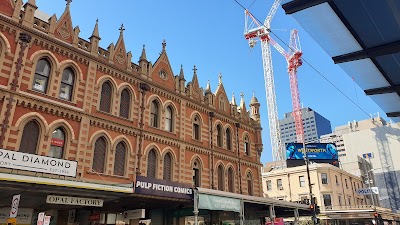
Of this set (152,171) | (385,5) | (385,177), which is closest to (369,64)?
(385,5)

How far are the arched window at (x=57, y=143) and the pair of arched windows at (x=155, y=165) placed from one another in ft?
21.8

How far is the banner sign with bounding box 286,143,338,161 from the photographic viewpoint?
212ft

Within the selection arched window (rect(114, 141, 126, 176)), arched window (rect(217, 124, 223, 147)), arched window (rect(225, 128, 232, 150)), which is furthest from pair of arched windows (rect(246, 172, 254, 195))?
arched window (rect(114, 141, 126, 176))

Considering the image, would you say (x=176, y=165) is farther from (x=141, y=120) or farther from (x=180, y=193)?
(x=180, y=193)

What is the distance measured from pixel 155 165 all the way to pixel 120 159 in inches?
124

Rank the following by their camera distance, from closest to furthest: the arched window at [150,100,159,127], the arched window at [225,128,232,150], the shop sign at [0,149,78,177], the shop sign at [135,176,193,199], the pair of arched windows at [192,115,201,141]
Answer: the shop sign at [0,149,78,177]
the shop sign at [135,176,193,199]
the arched window at [150,100,159,127]
the pair of arched windows at [192,115,201,141]
the arched window at [225,128,232,150]

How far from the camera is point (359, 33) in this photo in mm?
4758

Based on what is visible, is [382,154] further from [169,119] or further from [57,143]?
[57,143]

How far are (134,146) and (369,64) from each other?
783 inches

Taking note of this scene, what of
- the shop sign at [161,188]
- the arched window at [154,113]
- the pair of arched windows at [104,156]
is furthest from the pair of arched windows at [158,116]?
the shop sign at [161,188]

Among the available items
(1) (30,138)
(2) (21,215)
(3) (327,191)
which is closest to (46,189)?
(1) (30,138)

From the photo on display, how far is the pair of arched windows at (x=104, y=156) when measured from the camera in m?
21.4

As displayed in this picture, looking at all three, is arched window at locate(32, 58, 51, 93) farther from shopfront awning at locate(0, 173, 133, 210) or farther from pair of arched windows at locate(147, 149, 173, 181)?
pair of arched windows at locate(147, 149, 173, 181)

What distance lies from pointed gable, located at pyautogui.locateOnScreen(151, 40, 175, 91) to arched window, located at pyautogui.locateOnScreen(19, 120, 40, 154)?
10.3 metres
